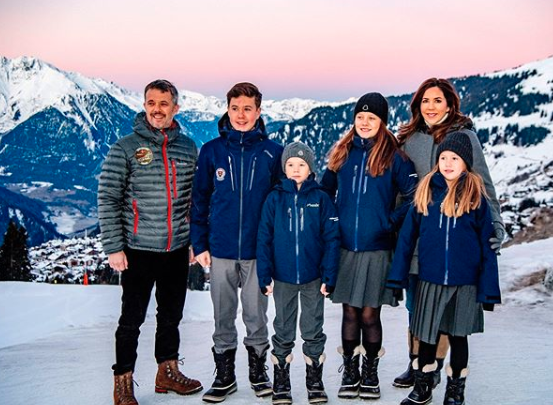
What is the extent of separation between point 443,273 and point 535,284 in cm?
571

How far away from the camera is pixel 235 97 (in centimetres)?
448

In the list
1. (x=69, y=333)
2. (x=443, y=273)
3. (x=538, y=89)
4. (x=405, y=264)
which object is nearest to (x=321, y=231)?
(x=405, y=264)

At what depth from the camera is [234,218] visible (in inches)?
172

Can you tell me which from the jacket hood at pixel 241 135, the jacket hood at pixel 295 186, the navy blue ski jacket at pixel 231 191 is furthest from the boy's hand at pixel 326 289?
the jacket hood at pixel 241 135

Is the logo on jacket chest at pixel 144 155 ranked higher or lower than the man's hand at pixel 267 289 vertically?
higher

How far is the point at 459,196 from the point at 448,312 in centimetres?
90

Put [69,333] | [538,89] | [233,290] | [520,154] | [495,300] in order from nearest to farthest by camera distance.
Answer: [495,300] < [233,290] < [69,333] < [520,154] < [538,89]

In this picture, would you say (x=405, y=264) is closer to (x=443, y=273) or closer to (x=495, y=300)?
(x=443, y=273)

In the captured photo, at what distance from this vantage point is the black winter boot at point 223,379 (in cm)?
436

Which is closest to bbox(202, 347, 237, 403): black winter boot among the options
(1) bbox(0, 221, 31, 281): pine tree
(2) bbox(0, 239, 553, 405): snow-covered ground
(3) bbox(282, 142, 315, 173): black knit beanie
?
(2) bbox(0, 239, 553, 405): snow-covered ground

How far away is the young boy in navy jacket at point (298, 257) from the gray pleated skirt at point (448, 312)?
0.76 m

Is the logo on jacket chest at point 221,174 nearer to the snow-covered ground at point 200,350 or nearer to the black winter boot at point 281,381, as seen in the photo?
the black winter boot at point 281,381

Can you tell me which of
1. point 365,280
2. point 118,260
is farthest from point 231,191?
point 365,280

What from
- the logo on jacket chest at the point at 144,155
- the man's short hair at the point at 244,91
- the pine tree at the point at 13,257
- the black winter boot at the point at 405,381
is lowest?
the pine tree at the point at 13,257
